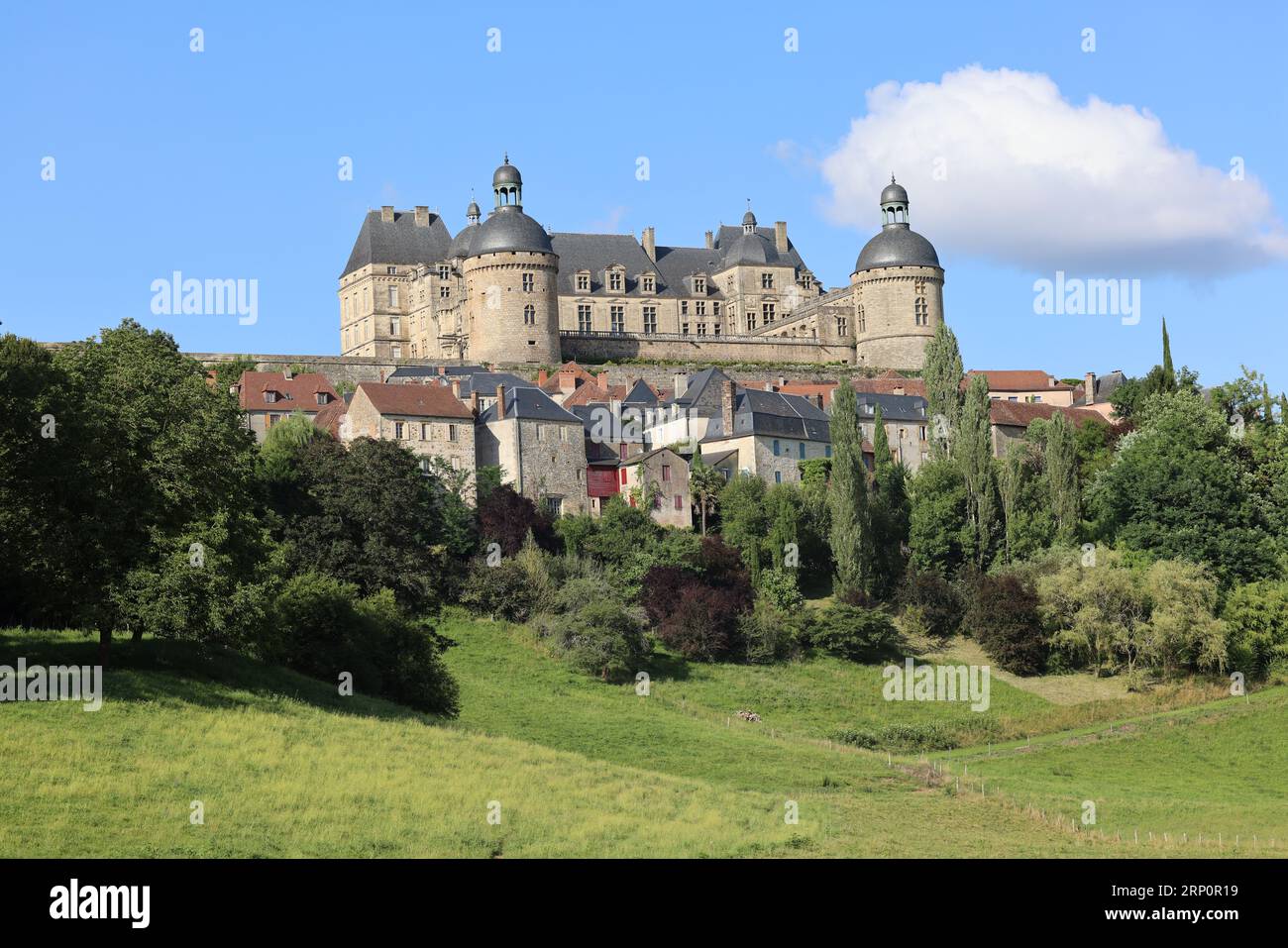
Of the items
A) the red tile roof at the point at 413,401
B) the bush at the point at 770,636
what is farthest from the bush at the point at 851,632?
the red tile roof at the point at 413,401

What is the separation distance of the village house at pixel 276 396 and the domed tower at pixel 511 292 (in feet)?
65.6

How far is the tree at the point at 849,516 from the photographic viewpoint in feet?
217

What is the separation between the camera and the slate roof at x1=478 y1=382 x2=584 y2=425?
72500 mm

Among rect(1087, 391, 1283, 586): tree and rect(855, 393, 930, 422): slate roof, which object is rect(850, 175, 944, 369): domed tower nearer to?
rect(855, 393, 930, 422): slate roof

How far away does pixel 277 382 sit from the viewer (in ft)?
259

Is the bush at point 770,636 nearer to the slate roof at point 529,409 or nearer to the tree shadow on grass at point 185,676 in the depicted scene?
the slate roof at point 529,409

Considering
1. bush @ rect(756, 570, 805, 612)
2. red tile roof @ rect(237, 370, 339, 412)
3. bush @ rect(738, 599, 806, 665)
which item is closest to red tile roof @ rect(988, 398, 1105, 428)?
bush @ rect(756, 570, 805, 612)

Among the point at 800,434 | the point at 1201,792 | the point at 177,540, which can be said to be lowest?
the point at 1201,792

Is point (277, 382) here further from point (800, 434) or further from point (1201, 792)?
point (1201, 792)
